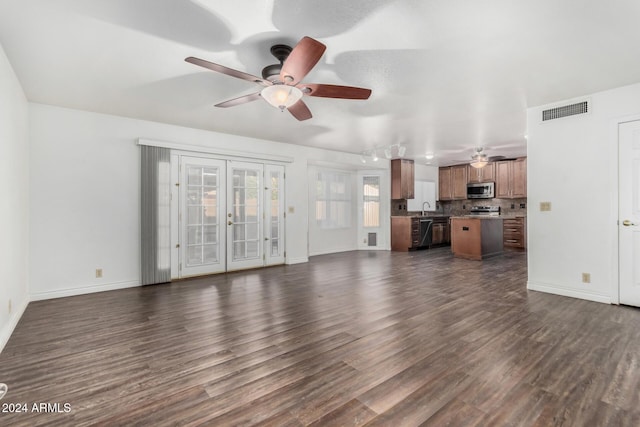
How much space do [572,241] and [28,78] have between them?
648 centimetres

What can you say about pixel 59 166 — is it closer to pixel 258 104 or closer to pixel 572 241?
pixel 258 104

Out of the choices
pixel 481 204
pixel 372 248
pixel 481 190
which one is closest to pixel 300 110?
pixel 372 248

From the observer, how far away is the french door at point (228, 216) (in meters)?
5.25

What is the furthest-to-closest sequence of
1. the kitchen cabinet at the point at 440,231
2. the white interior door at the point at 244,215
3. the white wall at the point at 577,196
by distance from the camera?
the kitchen cabinet at the point at 440,231 → the white interior door at the point at 244,215 → the white wall at the point at 577,196

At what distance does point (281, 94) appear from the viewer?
2623 millimetres

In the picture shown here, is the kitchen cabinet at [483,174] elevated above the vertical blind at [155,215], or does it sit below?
above

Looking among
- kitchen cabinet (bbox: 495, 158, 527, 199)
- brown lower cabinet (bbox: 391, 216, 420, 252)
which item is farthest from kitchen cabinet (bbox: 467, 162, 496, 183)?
brown lower cabinet (bbox: 391, 216, 420, 252)

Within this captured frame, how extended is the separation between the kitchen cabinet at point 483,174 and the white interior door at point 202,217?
7.25m

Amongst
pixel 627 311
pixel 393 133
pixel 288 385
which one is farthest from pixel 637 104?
pixel 288 385

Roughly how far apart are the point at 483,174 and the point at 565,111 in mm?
5289

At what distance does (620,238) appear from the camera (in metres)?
3.56

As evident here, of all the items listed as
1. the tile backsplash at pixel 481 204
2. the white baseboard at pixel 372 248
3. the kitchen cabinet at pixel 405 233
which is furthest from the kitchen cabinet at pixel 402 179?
the white baseboard at pixel 372 248

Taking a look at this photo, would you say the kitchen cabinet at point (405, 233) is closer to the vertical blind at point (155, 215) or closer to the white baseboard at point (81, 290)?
the vertical blind at point (155, 215)

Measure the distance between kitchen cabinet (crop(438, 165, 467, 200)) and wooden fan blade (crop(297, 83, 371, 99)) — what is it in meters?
7.78
